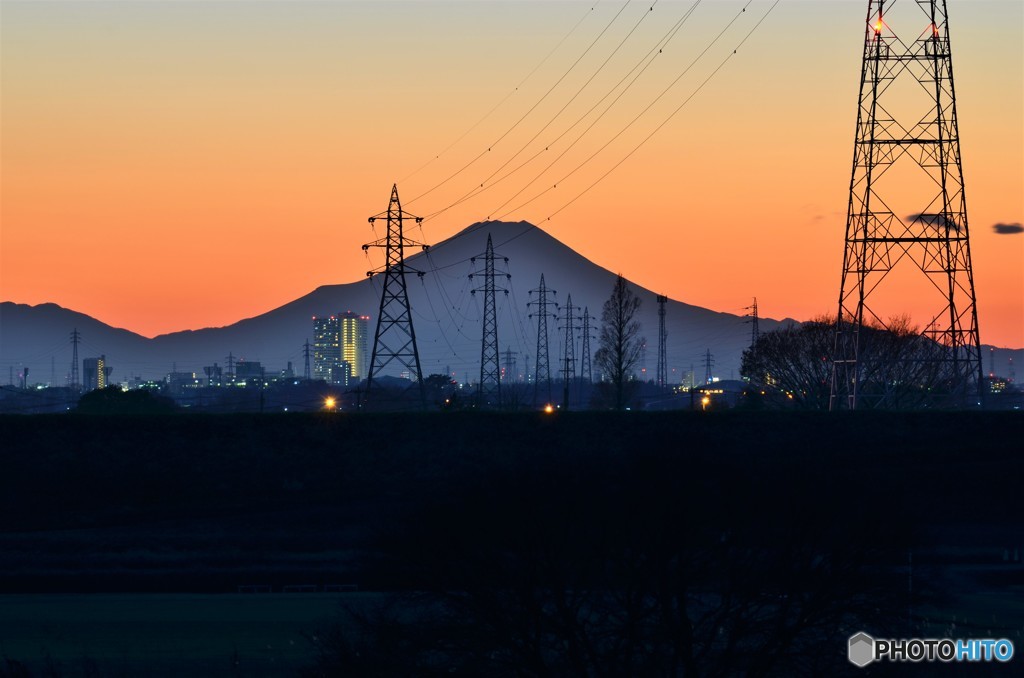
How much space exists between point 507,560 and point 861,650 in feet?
25.7

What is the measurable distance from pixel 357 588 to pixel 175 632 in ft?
26.3

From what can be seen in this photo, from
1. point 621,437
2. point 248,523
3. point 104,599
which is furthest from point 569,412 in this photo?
point 104,599

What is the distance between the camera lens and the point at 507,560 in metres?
28.6

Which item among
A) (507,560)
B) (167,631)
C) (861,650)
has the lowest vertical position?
(167,631)

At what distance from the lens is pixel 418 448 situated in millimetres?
61719

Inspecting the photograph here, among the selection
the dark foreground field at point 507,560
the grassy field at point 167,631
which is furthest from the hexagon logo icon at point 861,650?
the grassy field at point 167,631

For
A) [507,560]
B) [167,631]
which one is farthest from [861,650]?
[167,631]

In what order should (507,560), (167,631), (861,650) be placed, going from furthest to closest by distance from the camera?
1. (167,631)
2. (507,560)
3. (861,650)

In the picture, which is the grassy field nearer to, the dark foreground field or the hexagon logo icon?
the dark foreground field

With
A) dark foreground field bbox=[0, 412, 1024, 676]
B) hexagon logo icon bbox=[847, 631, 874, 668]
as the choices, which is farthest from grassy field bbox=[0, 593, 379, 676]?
hexagon logo icon bbox=[847, 631, 874, 668]

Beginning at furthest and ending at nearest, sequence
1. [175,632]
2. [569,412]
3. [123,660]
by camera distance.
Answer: [569,412] → [175,632] → [123,660]

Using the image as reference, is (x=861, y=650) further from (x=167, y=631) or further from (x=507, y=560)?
(x=167, y=631)

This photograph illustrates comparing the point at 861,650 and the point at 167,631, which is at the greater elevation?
the point at 861,650

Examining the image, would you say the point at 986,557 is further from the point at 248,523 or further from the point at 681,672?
the point at 248,523
